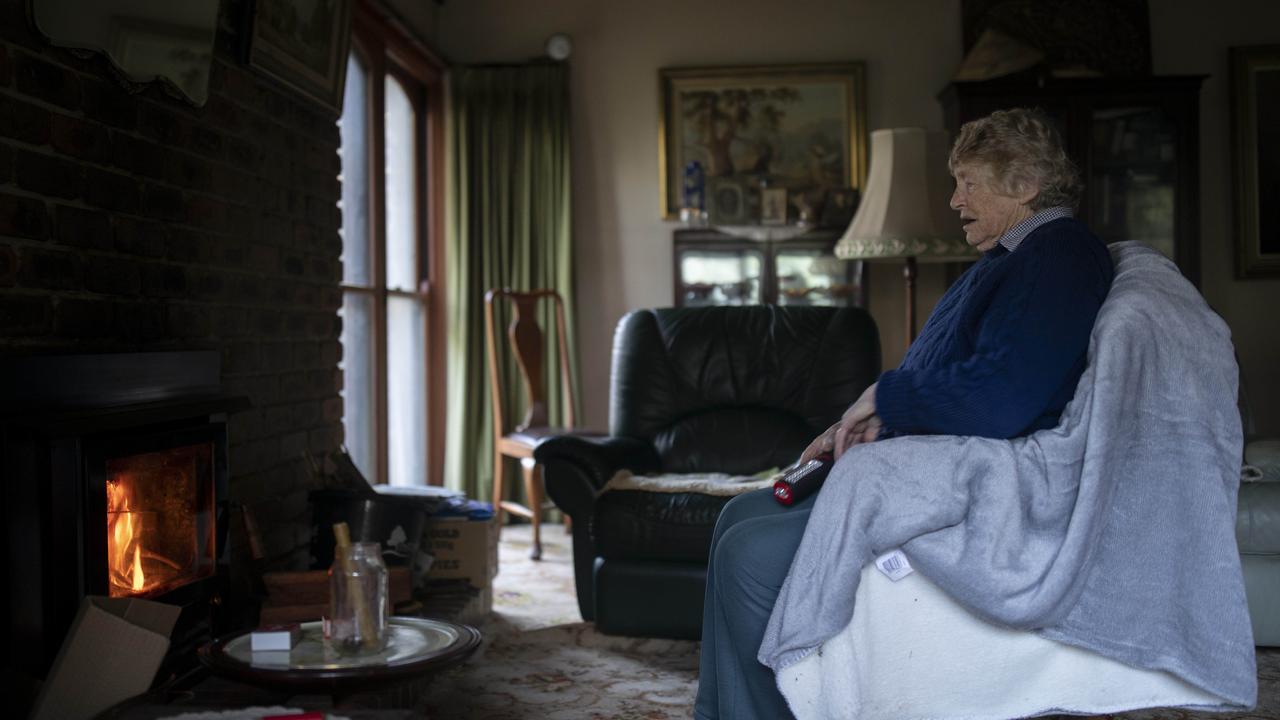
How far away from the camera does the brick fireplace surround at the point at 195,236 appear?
7.00ft

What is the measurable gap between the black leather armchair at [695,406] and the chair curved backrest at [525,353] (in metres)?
1.20

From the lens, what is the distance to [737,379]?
387cm

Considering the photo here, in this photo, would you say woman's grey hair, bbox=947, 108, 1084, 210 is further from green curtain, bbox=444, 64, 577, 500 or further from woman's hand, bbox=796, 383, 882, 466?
green curtain, bbox=444, 64, 577, 500

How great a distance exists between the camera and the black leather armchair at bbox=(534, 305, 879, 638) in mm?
3348

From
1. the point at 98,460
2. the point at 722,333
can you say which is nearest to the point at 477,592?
the point at 722,333

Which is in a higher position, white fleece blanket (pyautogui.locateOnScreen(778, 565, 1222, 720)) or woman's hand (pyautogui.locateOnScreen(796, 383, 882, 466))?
woman's hand (pyautogui.locateOnScreen(796, 383, 882, 466))

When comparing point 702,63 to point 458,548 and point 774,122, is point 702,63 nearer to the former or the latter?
point 774,122

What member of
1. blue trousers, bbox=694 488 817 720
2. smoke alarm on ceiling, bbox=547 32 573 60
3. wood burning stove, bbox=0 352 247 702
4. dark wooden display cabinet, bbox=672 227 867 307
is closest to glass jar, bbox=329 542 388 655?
wood burning stove, bbox=0 352 247 702

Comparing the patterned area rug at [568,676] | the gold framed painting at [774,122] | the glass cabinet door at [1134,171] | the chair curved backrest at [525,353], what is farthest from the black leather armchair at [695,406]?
the glass cabinet door at [1134,171]

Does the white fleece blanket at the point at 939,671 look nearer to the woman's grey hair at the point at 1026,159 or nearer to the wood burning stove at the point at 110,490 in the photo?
the woman's grey hair at the point at 1026,159

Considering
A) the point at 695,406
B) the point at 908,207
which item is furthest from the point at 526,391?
the point at 908,207

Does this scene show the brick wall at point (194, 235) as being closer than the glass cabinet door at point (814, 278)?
Yes

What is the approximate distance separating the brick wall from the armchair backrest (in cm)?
98

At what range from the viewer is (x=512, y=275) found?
563cm
